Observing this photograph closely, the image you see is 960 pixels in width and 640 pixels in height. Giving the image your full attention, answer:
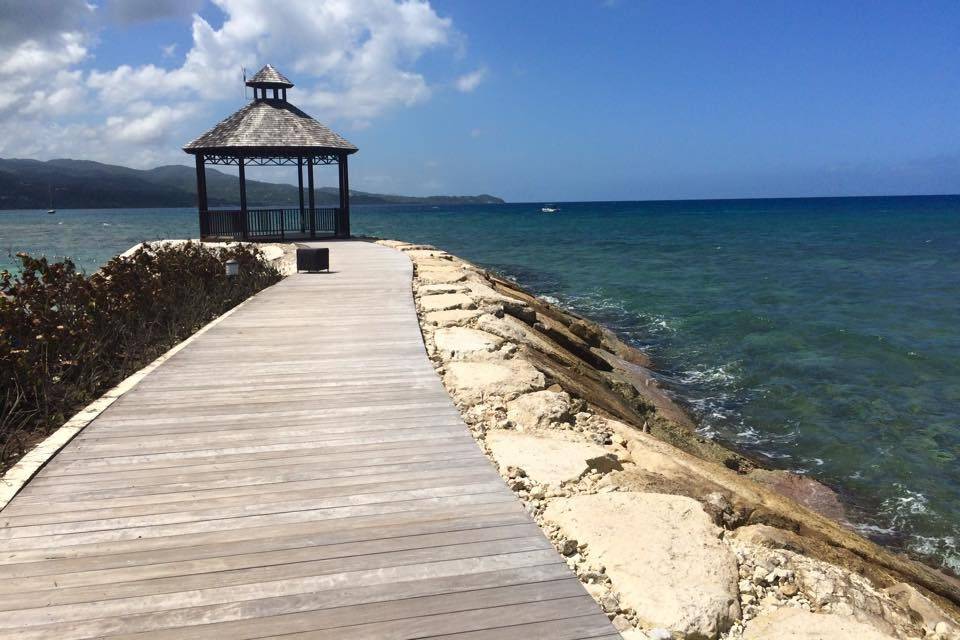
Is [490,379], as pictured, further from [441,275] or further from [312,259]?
[312,259]

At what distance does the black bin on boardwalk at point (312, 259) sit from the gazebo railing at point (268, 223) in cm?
839

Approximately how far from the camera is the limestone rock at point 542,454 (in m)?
4.00

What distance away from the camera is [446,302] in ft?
31.0

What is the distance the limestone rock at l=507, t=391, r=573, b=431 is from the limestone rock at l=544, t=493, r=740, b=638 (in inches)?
50.0

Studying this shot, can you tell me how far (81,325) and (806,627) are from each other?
20.9 ft

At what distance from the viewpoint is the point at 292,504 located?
352 cm

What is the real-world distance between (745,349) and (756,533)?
36.7 ft

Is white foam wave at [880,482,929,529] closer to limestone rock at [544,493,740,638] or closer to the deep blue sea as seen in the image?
the deep blue sea

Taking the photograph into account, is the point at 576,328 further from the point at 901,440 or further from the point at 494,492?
the point at 494,492

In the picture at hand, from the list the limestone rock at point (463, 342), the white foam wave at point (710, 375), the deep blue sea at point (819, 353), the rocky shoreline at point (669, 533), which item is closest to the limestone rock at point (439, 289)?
the limestone rock at point (463, 342)

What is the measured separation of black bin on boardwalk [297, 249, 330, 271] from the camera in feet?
43.7

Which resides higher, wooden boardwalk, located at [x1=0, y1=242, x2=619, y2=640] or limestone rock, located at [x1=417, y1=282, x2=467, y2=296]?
limestone rock, located at [x1=417, y1=282, x2=467, y2=296]

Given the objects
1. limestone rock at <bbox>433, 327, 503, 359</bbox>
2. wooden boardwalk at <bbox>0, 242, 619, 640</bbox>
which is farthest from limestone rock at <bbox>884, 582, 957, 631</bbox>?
limestone rock at <bbox>433, 327, 503, 359</bbox>

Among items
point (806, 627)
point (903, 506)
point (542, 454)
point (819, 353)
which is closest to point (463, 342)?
point (542, 454)
